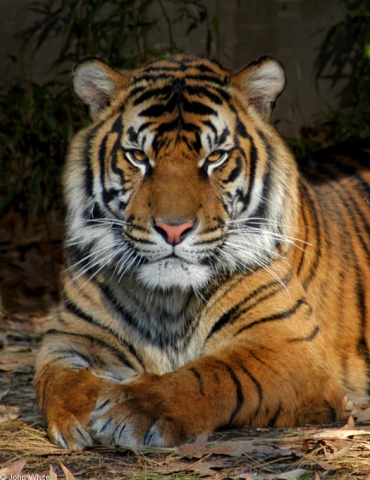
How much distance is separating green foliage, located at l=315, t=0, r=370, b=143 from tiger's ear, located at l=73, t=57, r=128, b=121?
2382 mm

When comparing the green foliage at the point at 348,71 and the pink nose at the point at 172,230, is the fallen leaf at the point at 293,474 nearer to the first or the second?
the pink nose at the point at 172,230

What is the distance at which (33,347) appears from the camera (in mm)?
4328

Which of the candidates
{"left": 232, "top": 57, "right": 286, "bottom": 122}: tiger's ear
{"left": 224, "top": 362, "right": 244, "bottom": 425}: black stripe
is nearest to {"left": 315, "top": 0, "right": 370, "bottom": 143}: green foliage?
{"left": 232, "top": 57, "right": 286, "bottom": 122}: tiger's ear

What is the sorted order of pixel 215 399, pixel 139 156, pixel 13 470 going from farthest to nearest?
1. pixel 139 156
2. pixel 215 399
3. pixel 13 470

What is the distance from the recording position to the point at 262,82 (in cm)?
310

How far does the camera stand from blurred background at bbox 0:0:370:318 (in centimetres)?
525

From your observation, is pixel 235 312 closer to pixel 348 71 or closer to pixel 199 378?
pixel 199 378

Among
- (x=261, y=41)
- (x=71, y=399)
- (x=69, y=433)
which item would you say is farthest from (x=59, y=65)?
(x=69, y=433)

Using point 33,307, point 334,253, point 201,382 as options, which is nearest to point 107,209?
point 201,382

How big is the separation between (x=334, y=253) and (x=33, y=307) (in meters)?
2.17

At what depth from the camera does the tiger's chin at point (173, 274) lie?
276 cm

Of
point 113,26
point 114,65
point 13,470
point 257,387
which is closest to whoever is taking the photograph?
point 13,470

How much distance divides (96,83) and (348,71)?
2900 mm

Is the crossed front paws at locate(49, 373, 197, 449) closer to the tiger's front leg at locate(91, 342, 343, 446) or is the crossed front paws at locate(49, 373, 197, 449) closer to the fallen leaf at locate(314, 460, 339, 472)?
the tiger's front leg at locate(91, 342, 343, 446)
